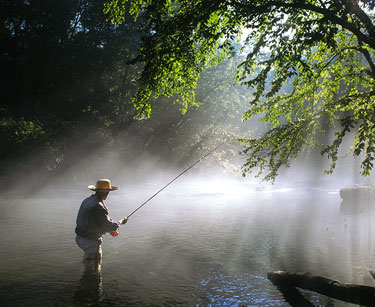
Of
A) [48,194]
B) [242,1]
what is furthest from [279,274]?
[48,194]

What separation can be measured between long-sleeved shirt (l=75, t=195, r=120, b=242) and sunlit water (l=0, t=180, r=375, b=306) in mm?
1346

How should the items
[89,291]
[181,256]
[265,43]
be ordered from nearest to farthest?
[89,291] → [265,43] → [181,256]

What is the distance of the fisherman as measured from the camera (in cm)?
803

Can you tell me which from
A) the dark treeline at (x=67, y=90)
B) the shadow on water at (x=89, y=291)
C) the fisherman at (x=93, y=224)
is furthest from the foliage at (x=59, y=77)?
the fisherman at (x=93, y=224)

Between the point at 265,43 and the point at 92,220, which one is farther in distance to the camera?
the point at 265,43

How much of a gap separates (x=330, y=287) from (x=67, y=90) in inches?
1100

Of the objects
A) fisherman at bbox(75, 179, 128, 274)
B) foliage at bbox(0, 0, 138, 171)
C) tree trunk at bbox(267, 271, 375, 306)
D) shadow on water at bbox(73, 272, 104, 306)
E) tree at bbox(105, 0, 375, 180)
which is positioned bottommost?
shadow on water at bbox(73, 272, 104, 306)

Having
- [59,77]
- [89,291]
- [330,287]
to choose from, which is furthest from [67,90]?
[330,287]

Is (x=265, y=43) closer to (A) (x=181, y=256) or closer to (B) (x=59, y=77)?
(A) (x=181, y=256)

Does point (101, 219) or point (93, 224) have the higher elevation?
point (101, 219)

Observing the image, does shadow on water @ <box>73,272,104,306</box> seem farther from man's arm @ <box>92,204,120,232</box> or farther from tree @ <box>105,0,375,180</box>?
tree @ <box>105,0,375,180</box>

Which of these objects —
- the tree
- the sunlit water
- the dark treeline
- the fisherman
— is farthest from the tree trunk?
the dark treeline

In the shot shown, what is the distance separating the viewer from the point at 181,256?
1173cm

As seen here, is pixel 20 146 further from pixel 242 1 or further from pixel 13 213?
pixel 242 1
